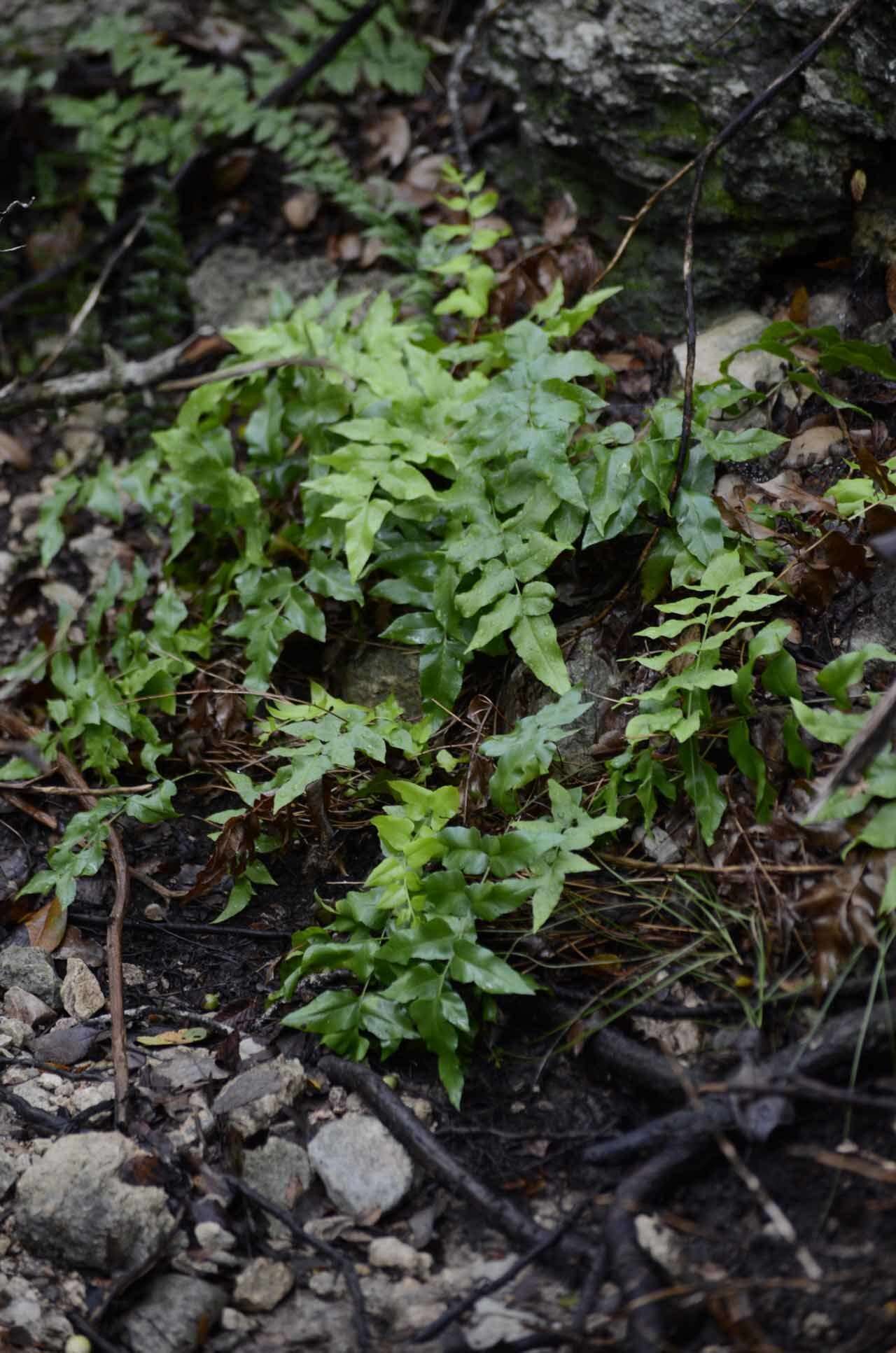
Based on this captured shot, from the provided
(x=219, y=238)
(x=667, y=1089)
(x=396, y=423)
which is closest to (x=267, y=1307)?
(x=667, y=1089)

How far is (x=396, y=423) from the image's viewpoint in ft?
10.5

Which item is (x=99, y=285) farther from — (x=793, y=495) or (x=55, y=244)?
(x=793, y=495)

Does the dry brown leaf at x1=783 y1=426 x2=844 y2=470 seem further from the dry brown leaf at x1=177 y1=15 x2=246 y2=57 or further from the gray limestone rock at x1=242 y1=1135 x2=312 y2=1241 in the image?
the dry brown leaf at x1=177 y1=15 x2=246 y2=57

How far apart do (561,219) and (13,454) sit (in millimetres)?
2240

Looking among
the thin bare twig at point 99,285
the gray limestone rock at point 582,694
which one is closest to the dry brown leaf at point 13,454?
the thin bare twig at point 99,285

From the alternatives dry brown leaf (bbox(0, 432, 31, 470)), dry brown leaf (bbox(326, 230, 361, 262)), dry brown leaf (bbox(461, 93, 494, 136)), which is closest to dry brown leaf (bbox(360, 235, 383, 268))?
dry brown leaf (bbox(326, 230, 361, 262))

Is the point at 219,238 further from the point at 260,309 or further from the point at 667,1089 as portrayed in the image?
the point at 667,1089

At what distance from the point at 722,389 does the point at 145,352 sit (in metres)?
A: 2.47

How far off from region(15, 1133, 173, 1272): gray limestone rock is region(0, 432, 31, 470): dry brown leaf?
9.55 ft

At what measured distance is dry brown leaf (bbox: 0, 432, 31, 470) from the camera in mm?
4328

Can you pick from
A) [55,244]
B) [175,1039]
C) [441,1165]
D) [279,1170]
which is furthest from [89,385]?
[441,1165]

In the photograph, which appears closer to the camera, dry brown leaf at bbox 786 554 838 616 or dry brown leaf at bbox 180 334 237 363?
dry brown leaf at bbox 786 554 838 616

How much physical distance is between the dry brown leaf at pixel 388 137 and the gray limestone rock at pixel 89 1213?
3913 mm

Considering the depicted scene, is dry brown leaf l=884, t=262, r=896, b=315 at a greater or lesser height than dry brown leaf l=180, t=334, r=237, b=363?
greater
